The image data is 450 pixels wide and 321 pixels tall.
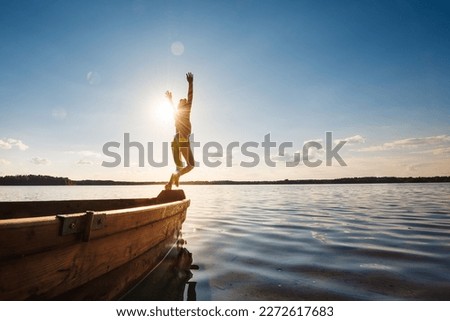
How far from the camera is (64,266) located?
7.91 ft

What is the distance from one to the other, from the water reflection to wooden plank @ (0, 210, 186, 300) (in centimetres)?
58

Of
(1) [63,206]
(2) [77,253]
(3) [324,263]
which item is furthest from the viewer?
(1) [63,206]

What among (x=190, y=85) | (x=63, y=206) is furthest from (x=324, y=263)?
(x=63, y=206)

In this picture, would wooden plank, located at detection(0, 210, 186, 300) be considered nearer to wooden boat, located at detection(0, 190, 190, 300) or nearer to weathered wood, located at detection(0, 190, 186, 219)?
wooden boat, located at detection(0, 190, 190, 300)

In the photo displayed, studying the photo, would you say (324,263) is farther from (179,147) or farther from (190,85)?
(190,85)

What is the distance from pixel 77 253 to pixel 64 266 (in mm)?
158

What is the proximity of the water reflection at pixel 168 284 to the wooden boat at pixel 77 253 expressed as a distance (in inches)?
5.9

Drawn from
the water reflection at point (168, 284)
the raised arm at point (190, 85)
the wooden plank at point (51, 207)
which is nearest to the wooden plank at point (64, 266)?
the water reflection at point (168, 284)

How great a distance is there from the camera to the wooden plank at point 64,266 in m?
2.00

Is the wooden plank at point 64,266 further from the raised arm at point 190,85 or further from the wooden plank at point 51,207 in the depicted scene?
the raised arm at point 190,85

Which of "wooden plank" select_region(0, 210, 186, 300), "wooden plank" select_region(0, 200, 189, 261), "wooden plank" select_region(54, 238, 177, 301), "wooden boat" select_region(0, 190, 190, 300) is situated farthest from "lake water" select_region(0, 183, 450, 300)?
"wooden plank" select_region(0, 200, 189, 261)

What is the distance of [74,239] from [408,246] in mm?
6555

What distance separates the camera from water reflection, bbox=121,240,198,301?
379 cm

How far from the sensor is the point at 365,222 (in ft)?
31.2
